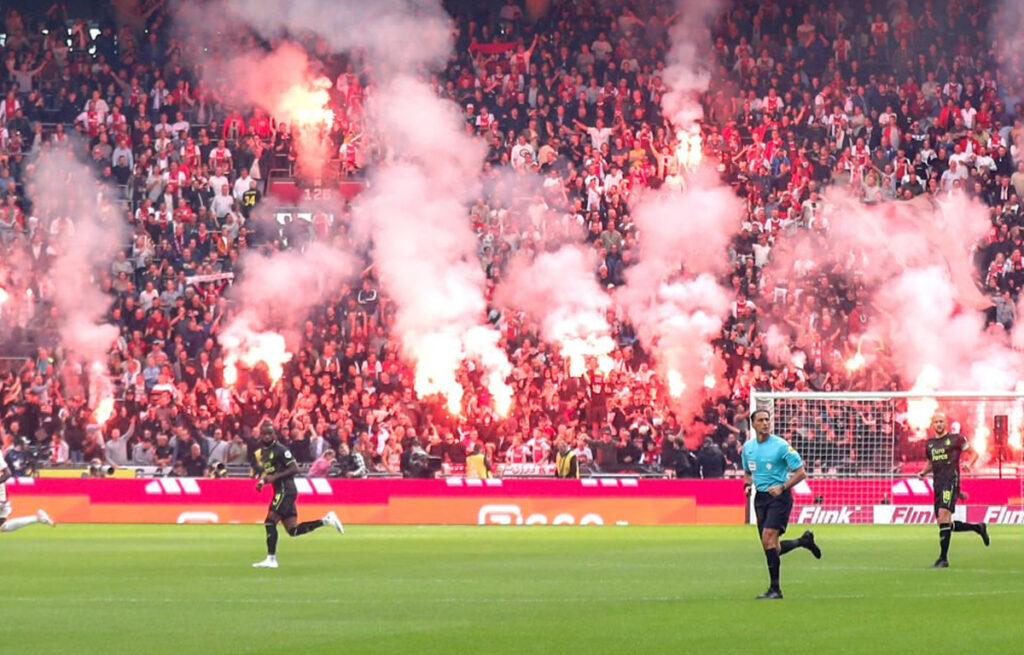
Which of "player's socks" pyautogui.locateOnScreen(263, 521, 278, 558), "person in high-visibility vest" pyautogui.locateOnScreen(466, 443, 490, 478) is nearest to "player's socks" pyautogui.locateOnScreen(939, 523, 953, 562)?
"player's socks" pyautogui.locateOnScreen(263, 521, 278, 558)

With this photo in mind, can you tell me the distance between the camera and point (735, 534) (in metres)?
29.8

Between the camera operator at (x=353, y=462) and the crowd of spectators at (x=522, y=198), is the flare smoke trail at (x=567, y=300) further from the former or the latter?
the camera operator at (x=353, y=462)

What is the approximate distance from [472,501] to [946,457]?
1249cm

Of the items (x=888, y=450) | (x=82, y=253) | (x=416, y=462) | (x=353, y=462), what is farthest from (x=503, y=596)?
(x=82, y=253)

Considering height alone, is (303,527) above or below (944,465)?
below

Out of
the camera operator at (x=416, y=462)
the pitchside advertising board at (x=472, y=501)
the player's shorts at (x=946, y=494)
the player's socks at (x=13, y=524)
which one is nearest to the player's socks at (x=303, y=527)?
the player's socks at (x=13, y=524)

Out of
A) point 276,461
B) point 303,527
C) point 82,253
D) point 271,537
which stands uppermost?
point 82,253

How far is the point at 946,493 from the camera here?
74.3ft

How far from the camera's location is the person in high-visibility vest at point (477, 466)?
34.2 metres

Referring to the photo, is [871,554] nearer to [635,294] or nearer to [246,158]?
[635,294]

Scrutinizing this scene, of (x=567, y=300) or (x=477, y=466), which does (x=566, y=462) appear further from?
(x=567, y=300)

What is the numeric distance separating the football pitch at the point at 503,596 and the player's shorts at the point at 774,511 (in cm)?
70

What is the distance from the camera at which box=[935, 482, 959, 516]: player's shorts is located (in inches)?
886

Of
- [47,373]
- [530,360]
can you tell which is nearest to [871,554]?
[530,360]
